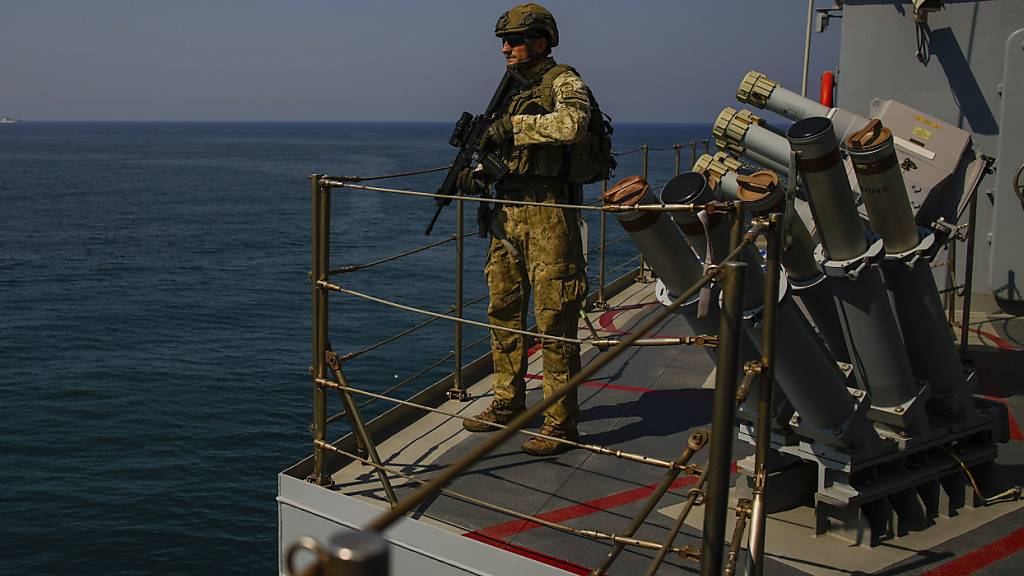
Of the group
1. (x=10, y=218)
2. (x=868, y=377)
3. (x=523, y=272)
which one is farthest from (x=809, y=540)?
(x=10, y=218)

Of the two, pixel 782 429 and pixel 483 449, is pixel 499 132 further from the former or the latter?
pixel 483 449

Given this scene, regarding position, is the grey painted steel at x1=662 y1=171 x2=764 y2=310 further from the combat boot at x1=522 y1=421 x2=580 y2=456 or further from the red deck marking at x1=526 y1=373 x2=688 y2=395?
the red deck marking at x1=526 y1=373 x2=688 y2=395

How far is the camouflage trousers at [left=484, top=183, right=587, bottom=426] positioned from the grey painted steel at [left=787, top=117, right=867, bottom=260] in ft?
4.06

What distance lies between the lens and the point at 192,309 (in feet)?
74.1

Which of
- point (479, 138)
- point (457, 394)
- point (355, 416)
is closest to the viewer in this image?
point (355, 416)

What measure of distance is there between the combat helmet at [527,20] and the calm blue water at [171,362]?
7.59 meters

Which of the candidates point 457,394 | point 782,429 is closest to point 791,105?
point 457,394

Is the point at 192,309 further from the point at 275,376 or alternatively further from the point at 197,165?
the point at 197,165

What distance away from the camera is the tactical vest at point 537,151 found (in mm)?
4715

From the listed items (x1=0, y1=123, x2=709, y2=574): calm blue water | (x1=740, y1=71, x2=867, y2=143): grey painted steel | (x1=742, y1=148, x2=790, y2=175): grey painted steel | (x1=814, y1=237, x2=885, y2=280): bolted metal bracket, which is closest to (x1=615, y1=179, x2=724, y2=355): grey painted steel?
(x1=814, y1=237, x2=885, y2=280): bolted metal bracket

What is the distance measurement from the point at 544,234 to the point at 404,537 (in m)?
1.62

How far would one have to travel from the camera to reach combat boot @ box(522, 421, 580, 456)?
4.75 meters

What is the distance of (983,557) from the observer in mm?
4000

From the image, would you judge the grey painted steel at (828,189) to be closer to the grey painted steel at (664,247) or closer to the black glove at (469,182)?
the grey painted steel at (664,247)
